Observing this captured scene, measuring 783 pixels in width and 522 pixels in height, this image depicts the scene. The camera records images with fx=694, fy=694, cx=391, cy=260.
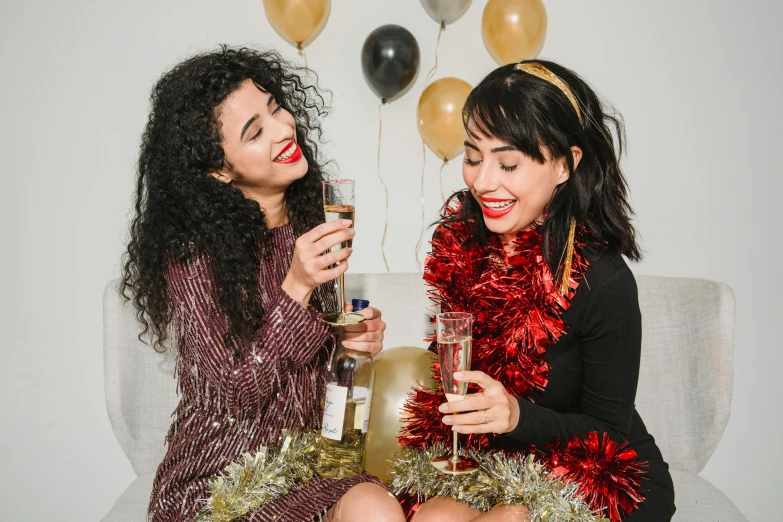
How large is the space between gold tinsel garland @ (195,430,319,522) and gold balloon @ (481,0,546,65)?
1.64 meters

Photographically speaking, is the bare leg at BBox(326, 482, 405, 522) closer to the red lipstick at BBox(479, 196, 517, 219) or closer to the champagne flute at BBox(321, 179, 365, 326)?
the champagne flute at BBox(321, 179, 365, 326)

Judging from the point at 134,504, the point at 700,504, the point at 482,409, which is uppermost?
the point at 482,409

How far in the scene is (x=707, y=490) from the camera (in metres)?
1.91

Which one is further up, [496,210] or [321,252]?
[496,210]

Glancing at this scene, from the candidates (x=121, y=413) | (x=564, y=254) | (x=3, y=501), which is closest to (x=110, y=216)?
(x=121, y=413)

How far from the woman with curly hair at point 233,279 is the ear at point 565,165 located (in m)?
0.49

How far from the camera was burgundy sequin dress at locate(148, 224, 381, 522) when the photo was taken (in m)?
1.49

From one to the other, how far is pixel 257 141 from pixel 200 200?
201 millimetres

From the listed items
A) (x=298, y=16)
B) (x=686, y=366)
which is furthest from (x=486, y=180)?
(x=298, y=16)

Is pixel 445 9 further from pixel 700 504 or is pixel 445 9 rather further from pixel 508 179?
pixel 700 504

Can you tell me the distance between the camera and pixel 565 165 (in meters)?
1.53

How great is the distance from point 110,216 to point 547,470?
1.91 meters

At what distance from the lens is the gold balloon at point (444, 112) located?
249cm

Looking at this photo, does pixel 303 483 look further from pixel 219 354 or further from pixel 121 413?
pixel 121 413
